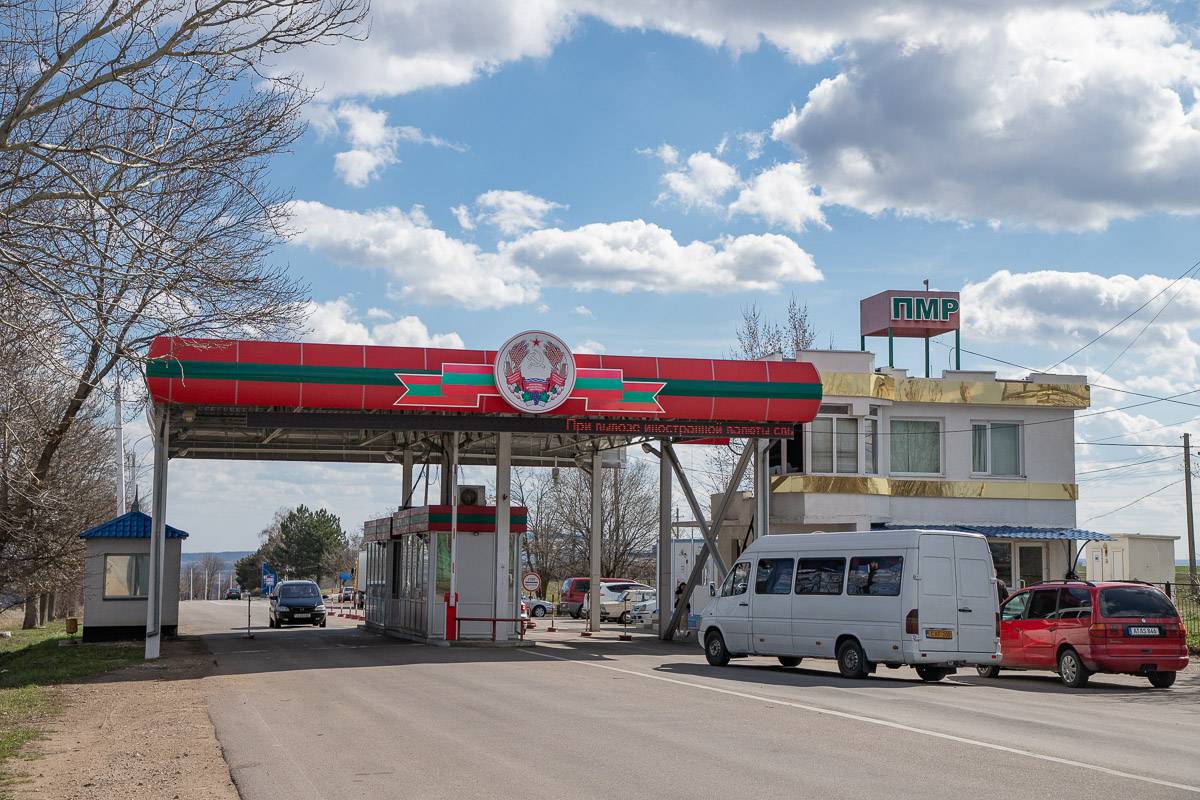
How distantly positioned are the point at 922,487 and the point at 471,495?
1445cm

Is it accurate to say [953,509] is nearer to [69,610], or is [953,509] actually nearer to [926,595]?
[926,595]

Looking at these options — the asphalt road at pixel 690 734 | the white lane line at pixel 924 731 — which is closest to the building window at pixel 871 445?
the asphalt road at pixel 690 734

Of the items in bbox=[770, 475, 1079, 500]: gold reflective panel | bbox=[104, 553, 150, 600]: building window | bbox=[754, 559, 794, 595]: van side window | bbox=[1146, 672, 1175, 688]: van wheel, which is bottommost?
bbox=[1146, 672, 1175, 688]: van wheel

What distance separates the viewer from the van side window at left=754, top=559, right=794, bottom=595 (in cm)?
2225

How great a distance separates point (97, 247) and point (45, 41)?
71.8 inches

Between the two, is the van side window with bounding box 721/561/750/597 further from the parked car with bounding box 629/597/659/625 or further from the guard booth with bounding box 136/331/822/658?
the parked car with bounding box 629/597/659/625

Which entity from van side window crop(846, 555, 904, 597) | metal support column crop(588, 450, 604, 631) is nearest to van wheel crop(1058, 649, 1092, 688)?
van side window crop(846, 555, 904, 597)

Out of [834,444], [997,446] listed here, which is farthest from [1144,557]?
[834,444]

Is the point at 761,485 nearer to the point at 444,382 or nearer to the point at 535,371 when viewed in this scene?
the point at 535,371

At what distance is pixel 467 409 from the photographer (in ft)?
85.0

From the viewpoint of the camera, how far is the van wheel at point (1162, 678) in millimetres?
20781

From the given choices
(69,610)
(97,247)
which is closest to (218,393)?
(97,247)

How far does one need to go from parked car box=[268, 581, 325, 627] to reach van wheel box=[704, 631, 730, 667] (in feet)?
81.9

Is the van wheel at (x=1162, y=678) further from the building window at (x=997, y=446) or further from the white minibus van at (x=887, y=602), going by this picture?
the building window at (x=997, y=446)
